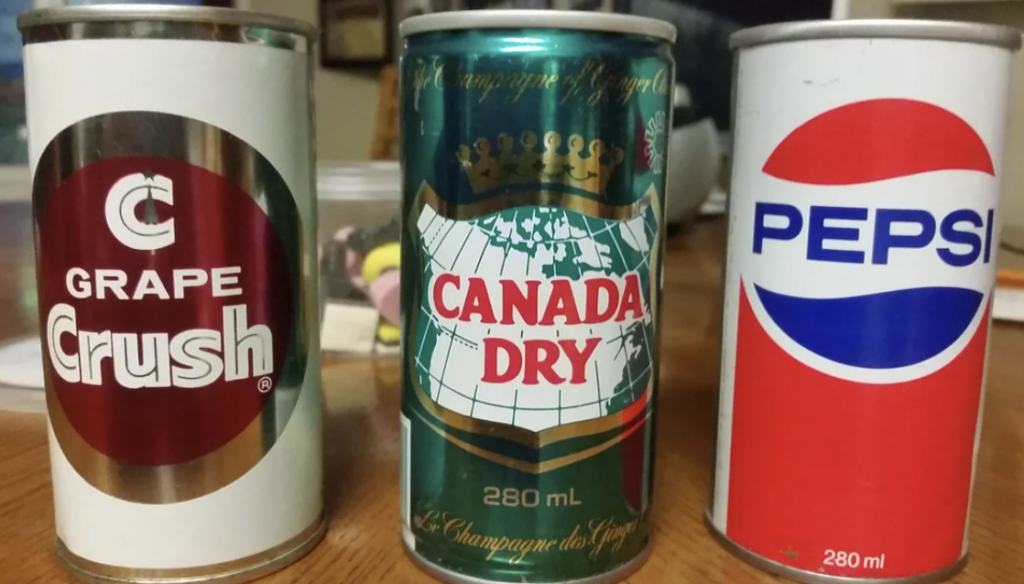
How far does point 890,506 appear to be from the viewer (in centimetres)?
49

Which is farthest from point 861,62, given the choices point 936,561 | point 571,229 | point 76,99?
point 76,99

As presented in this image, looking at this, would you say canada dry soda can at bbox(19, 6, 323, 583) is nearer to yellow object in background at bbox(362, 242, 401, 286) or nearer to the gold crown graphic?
the gold crown graphic

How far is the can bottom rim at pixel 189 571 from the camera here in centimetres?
47

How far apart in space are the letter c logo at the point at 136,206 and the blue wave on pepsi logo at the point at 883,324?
0.32 meters

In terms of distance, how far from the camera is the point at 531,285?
0.44m

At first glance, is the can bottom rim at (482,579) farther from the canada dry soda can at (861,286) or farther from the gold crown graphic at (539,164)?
the gold crown graphic at (539,164)

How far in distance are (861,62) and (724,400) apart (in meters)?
0.20

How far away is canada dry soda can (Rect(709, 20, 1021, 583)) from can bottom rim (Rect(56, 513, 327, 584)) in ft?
0.84

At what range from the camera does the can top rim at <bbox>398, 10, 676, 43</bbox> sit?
42 centimetres

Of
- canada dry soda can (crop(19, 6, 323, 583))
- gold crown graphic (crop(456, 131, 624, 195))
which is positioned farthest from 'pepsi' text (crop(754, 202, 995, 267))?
canada dry soda can (crop(19, 6, 323, 583))

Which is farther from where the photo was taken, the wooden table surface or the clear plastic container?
the clear plastic container

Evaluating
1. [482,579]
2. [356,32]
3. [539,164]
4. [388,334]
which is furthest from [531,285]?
[356,32]

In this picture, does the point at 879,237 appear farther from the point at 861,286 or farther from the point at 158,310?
the point at 158,310

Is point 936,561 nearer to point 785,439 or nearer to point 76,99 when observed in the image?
point 785,439
